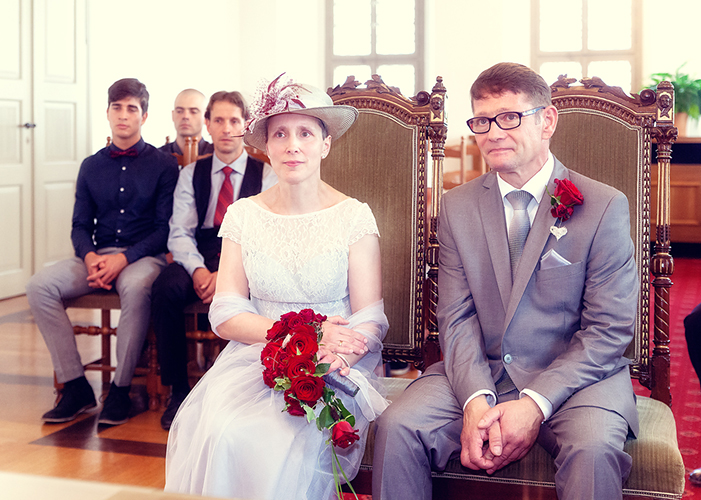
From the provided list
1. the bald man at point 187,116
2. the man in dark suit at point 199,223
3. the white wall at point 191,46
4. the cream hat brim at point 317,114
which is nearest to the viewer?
the cream hat brim at point 317,114

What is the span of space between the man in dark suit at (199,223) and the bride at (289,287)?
1062 millimetres

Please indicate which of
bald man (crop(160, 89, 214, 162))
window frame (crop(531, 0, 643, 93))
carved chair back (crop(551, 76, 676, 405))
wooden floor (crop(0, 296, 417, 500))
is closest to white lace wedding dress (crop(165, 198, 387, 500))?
wooden floor (crop(0, 296, 417, 500))

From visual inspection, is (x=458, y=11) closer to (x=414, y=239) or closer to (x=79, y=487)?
(x=414, y=239)

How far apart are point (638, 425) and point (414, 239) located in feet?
2.88

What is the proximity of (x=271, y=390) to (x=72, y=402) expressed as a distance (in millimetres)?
1705

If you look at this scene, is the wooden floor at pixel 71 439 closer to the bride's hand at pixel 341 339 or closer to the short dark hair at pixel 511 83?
the bride's hand at pixel 341 339

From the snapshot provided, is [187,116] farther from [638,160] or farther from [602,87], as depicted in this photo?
[638,160]

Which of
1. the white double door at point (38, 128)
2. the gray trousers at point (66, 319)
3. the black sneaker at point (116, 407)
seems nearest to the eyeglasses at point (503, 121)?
the gray trousers at point (66, 319)

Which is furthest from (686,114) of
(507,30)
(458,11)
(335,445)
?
(335,445)

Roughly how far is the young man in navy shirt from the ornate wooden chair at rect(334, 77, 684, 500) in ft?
4.61

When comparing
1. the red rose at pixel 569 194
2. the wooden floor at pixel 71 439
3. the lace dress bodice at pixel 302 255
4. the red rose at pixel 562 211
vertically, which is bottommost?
the wooden floor at pixel 71 439

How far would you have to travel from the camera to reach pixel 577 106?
2203 mm

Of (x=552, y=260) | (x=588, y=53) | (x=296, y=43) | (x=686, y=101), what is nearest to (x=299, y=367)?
(x=552, y=260)

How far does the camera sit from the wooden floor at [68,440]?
269 cm
